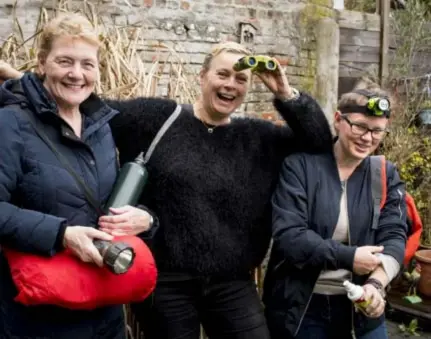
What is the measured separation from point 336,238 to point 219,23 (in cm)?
346

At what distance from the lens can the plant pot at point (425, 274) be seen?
16.4 feet

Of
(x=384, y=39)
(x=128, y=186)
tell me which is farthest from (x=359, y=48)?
(x=128, y=186)

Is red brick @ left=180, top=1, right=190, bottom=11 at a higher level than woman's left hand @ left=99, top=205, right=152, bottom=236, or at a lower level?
higher

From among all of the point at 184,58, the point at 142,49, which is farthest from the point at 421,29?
the point at 142,49

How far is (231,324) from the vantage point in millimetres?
2475

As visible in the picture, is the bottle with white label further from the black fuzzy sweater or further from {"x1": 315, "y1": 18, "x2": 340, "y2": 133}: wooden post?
{"x1": 315, "y1": 18, "x2": 340, "y2": 133}: wooden post

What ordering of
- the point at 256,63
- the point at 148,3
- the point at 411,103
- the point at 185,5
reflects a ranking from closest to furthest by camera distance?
the point at 256,63
the point at 148,3
the point at 185,5
the point at 411,103

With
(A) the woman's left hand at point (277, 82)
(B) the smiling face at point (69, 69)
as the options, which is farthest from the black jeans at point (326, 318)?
(B) the smiling face at point (69, 69)

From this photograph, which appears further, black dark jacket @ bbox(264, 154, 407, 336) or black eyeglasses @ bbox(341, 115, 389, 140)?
black eyeglasses @ bbox(341, 115, 389, 140)

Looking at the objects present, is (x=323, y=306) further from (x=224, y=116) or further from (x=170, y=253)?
(x=224, y=116)

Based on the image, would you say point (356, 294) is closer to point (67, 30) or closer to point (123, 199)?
point (123, 199)

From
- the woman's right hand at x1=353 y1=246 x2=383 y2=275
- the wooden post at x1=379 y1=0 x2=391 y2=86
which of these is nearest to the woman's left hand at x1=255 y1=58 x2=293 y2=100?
the woman's right hand at x1=353 y1=246 x2=383 y2=275

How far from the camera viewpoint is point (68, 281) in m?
1.89

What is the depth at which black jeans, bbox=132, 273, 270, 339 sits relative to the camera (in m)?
2.42
